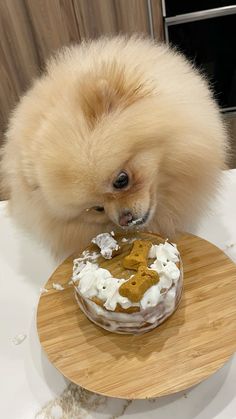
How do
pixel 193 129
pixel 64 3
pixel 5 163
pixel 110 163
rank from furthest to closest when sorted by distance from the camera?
pixel 64 3, pixel 5 163, pixel 193 129, pixel 110 163

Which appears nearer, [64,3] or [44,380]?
[44,380]

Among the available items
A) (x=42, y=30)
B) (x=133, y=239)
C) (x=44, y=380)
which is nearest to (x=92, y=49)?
(x=133, y=239)

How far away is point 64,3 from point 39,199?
33.4 inches

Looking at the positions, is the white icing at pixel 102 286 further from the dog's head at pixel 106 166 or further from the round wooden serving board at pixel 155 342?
the dog's head at pixel 106 166

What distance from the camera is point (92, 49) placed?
3.59ft

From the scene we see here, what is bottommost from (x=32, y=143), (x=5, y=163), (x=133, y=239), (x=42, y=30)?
(x=133, y=239)

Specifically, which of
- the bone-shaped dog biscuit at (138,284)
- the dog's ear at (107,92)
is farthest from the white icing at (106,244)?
the dog's ear at (107,92)

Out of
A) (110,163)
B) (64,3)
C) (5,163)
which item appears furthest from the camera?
(64,3)

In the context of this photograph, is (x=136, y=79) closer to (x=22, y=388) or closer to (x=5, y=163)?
(x=5, y=163)

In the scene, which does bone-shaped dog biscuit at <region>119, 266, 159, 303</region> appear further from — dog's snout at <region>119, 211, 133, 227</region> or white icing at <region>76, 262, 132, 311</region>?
dog's snout at <region>119, 211, 133, 227</region>

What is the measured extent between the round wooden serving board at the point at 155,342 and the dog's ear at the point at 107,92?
0.98 ft

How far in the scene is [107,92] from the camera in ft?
2.97

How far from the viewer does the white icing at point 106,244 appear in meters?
0.94

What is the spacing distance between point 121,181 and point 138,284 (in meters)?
0.24
